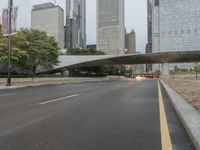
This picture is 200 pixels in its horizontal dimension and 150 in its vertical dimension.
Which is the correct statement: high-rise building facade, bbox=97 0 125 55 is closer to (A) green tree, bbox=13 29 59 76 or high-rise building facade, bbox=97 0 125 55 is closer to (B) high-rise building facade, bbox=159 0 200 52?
(B) high-rise building facade, bbox=159 0 200 52

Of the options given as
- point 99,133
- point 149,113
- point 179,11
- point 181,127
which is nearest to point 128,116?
point 149,113

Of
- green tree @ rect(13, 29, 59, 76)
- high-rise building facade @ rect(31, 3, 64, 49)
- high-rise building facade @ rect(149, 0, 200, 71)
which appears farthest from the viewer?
high-rise building facade @ rect(31, 3, 64, 49)

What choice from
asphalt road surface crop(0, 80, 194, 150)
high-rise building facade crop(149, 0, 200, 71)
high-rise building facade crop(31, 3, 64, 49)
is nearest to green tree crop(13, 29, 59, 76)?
asphalt road surface crop(0, 80, 194, 150)

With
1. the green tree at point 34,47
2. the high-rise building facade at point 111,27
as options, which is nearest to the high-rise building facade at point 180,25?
the high-rise building facade at point 111,27

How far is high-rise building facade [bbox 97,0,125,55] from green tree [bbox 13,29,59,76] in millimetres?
97940

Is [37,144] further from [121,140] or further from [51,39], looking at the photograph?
[51,39]

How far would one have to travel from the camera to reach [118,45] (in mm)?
170625

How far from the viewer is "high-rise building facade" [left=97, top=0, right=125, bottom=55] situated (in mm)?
164750

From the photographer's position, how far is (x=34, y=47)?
5972 cm

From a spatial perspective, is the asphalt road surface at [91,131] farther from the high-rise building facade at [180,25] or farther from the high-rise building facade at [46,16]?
the high-rise building facade at [46,16]

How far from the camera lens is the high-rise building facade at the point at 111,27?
16475 centimetres

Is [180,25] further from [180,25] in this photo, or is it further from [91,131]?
[91,131]

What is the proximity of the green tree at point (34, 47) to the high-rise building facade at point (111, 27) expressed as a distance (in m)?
97.9

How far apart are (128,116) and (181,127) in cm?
227
